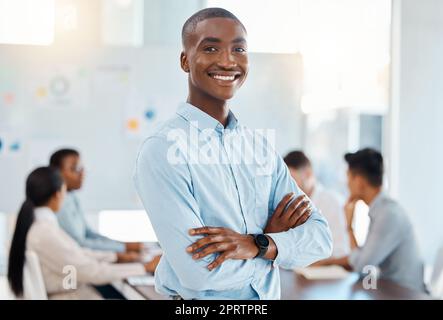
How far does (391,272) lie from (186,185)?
5.63 feet

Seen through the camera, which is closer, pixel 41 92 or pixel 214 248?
pixel 214 248

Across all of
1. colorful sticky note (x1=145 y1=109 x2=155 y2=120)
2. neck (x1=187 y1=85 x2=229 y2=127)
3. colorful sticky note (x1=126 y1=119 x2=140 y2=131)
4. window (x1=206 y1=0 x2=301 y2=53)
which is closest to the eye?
neck (x1=187 y1=85 x2=229 y2=127)

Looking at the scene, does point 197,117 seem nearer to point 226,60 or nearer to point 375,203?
point 226,60

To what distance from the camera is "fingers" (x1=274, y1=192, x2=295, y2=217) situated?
5.35 ft

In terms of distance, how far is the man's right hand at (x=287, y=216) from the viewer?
1.62m

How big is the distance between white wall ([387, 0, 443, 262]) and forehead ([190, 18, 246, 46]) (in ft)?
5.74

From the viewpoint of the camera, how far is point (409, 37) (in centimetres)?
336

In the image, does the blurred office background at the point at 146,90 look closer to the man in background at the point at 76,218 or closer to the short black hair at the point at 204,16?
the man in background at the point at 76,218

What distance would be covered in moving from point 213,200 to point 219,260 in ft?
0.51

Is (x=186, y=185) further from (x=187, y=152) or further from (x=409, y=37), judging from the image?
(x=409, y=37)

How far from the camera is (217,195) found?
1604 millimetres

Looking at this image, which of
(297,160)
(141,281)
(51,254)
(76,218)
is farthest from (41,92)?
(297,160)
